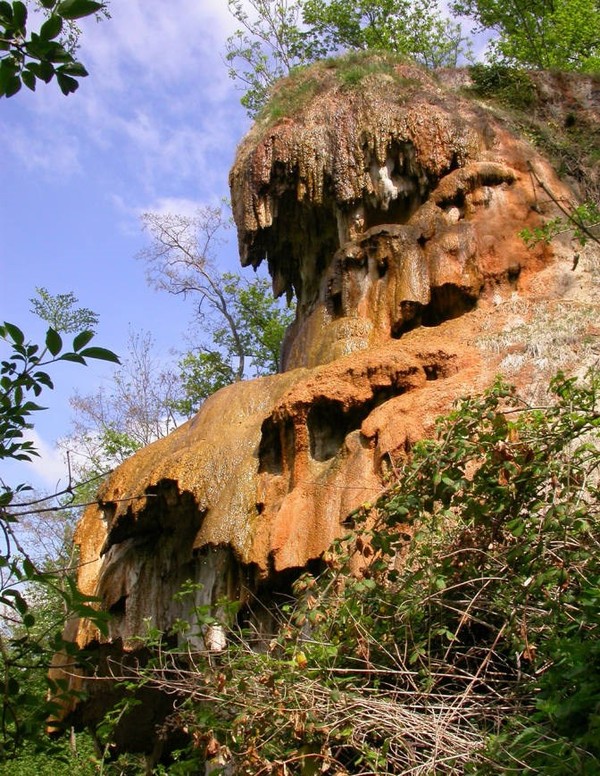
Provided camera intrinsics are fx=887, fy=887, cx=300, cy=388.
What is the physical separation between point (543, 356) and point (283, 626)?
4645 mm

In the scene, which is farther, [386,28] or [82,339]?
[386,28]

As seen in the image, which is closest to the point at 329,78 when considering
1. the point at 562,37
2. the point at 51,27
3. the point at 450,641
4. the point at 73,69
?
the point at 562,37

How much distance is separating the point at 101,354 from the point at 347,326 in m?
8.82

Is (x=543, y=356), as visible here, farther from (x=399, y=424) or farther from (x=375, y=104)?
(x=375, y=104)

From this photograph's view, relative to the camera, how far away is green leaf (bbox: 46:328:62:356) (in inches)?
103

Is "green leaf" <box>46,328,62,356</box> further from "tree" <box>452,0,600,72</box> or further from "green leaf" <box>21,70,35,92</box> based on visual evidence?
"tree" <box>452,0,600,72</box>

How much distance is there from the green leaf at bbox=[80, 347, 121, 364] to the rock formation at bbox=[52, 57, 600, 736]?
4.78m

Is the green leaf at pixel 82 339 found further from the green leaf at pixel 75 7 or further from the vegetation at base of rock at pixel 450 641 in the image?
the vegetation at base of rock at pixel 450 641

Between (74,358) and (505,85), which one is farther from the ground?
(505,85)

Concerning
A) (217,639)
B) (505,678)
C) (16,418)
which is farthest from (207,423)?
(16,418)

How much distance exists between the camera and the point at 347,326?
11.3m

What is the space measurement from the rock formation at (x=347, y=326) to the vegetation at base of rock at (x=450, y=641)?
1997mm

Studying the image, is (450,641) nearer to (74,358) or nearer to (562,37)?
(74,358)

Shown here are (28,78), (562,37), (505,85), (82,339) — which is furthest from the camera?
(562,37)
